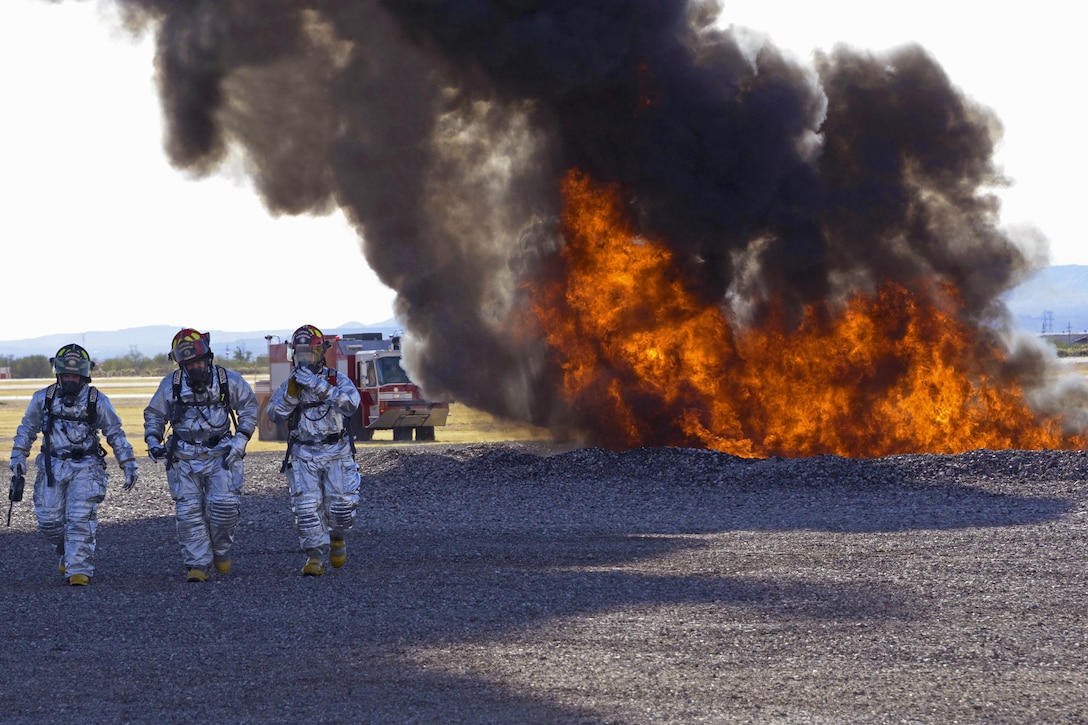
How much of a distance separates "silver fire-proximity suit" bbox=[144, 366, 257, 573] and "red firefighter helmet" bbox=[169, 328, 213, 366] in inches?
7.2

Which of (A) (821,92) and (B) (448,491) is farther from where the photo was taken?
(A) (821,92)

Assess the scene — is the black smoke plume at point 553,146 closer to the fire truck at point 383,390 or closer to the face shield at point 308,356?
the fire truck at point 383,390

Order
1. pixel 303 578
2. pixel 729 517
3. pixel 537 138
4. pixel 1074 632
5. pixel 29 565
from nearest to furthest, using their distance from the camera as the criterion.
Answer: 1. pixel 1074 632
2. pixel 303 578
3. pixel 29 565
4. pixel 729 517
5. pixel 537 138

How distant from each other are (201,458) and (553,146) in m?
12.9

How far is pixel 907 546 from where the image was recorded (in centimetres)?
1212

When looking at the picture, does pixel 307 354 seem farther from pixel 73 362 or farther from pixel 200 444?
pixel 73 362

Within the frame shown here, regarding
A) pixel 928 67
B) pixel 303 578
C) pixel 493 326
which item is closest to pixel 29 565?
pixel 303 578

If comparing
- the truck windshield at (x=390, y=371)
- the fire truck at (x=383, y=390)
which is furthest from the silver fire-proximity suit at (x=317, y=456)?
the truck windshield at (x=390, y=371)

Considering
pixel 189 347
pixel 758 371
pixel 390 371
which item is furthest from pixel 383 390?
pixel 189 347

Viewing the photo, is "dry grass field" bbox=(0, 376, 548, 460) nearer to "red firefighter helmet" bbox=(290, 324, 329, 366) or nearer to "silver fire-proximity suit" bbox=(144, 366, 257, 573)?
"red firefighter helmet" bbox=(290, 324, 329, 366)

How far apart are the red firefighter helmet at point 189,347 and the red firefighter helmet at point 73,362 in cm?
83

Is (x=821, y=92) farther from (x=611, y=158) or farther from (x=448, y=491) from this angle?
(x=448, y=491)

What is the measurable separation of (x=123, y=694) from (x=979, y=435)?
17421 mm

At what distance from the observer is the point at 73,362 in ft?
35.0
